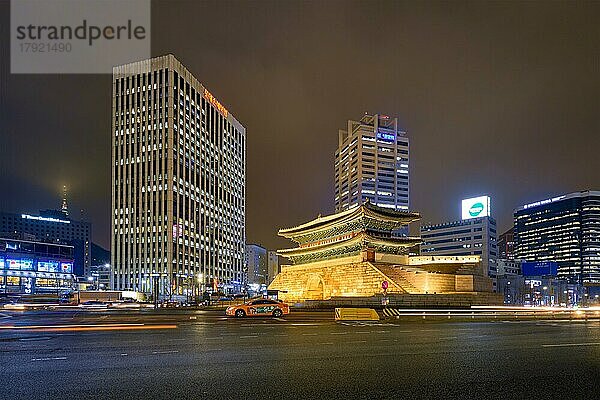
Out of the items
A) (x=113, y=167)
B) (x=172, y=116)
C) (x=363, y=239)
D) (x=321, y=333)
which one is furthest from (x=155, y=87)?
(x=321, y=333)

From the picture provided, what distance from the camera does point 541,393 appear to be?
415 inches

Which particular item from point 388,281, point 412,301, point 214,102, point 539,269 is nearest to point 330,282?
point 388,281

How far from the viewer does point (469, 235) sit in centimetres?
16175

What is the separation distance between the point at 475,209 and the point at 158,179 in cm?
8041

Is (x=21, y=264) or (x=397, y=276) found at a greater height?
(x=397, y=276)

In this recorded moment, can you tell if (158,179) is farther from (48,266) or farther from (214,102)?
(214,102)

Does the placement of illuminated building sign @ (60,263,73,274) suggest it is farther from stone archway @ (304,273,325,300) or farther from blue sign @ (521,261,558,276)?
blue sign @ (521,261,558,276)

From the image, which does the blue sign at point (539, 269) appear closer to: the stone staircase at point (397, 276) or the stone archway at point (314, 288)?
the stone archway at point (314, 288)

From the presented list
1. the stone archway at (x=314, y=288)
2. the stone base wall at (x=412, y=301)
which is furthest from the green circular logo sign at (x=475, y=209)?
the stone base wall at (x=412, y=301)

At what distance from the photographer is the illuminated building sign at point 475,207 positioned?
138 metres

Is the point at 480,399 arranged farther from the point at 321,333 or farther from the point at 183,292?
the point at 183,292

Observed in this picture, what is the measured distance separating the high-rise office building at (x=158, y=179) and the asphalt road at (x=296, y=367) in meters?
107

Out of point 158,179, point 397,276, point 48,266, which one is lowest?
point 48,266

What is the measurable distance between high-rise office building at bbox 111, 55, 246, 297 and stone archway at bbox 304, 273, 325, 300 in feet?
147
